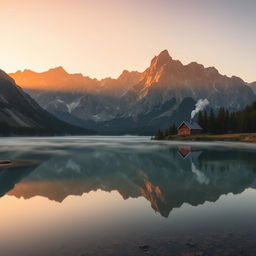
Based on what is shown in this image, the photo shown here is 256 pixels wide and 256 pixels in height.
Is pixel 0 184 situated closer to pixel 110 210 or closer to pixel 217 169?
pixel 110 210

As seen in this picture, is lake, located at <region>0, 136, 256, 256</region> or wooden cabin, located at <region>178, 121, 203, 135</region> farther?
wooden cabin, located at <region>178, 121, 203, 135</region>

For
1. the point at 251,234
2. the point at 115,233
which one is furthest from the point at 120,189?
the point at 251,234

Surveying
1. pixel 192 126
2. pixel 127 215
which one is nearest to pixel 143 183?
pixel 127 215

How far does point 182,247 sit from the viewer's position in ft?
46.6

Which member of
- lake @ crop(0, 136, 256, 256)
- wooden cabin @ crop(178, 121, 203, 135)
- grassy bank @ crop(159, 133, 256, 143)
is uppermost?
wooden cabin @ crop(178, 121, 203, 135)

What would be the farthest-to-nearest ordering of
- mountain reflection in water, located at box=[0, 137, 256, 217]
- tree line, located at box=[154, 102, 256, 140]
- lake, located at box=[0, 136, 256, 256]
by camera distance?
tree line, located at box=[154, 102, 256, 140], mountain reflection in water, located at box=[0, 137, 256, 217], lake, located at box=[0, 136, 256, 256]

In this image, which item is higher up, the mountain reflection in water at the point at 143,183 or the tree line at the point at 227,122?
the tree line at the point at 227,122

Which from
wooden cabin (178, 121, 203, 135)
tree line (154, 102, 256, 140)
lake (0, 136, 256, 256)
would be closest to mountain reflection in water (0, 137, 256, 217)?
lake (0, 136, 256, 256)

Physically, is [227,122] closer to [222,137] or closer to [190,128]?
[190,128]

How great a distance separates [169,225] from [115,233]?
3.47 m

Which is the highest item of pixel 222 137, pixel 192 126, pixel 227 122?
pixel 227 122

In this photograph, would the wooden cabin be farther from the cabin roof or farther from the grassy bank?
the grassy bank

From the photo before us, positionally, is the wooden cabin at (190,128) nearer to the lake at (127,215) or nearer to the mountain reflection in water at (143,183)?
the mountain reflection in water at (143,183)

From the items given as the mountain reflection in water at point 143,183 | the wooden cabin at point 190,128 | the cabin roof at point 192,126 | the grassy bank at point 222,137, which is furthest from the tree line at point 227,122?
the mountain reflection in water at point 143,183
